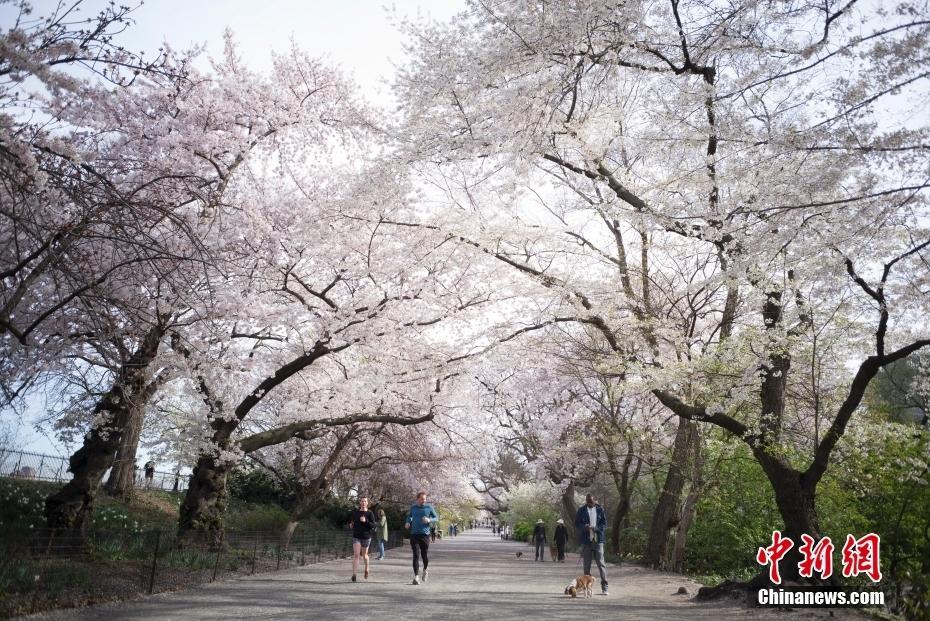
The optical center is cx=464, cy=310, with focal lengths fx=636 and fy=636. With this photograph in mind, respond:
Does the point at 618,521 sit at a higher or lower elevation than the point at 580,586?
lower

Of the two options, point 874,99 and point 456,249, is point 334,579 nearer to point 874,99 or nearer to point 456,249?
point 456,249

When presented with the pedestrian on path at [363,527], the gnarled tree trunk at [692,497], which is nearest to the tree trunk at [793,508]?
the gnarled tree trunk at [692,497]

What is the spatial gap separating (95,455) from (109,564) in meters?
2.59

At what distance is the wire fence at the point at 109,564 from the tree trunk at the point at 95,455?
974 millimetres

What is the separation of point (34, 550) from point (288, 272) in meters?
6.98

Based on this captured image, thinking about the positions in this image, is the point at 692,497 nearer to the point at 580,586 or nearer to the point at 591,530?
the point at 591,530

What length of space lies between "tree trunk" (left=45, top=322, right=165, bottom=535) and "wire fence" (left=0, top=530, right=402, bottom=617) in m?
0.97

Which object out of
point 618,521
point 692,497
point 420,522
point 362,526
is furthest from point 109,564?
point 618,521

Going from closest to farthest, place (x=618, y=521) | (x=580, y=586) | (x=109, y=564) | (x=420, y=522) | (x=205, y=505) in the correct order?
(x=109, y=564) < (x=580, y=586) < (x=420, y=522) < (x=205, y=505) < (x=618, y=521)

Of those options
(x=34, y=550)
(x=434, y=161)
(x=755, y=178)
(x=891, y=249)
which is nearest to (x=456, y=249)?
(x=434, y=161)

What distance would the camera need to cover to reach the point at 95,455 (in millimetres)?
11461

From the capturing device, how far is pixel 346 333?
46.7 ft

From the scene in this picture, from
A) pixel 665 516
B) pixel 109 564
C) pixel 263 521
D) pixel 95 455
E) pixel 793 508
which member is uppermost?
pixel 95 455

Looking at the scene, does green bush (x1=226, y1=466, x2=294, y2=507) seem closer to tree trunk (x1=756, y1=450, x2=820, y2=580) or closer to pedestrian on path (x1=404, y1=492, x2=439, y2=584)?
pedestrian on path (x1=404, y1=492, x2=439, y2=584)
